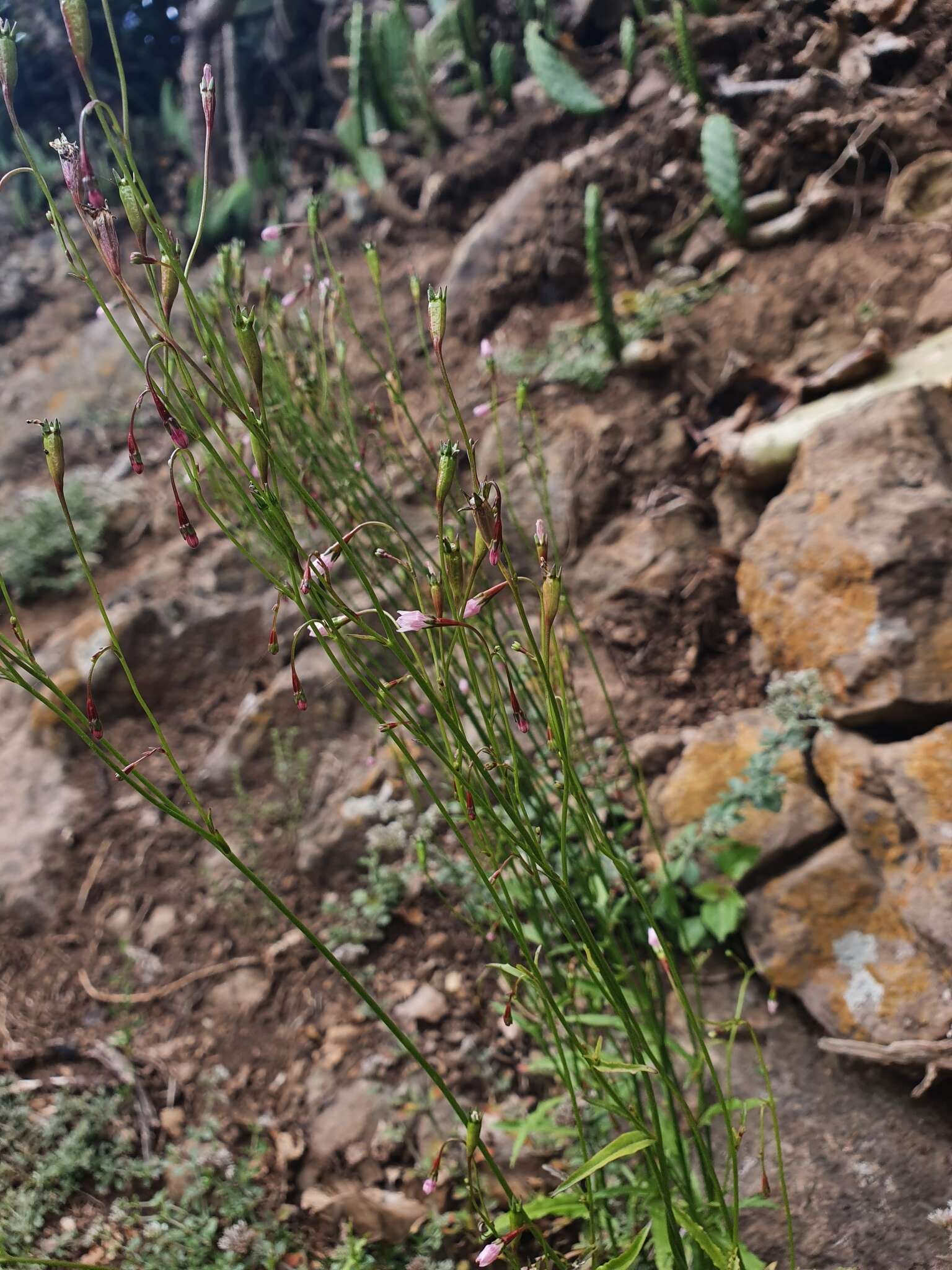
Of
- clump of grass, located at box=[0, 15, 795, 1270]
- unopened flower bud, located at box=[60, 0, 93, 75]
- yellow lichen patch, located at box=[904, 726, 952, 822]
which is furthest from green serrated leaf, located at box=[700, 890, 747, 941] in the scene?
unopened flower bud, located at box=[60, 0, 93, 75]

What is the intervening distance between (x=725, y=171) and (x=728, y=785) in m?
2.25

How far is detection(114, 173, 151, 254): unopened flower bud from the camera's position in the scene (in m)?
0.85

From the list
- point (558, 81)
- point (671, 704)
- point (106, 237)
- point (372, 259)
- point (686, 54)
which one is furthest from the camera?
point (558, 81)

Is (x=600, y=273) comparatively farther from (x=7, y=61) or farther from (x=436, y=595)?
(x=436, y=595)

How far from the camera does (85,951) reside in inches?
94.6

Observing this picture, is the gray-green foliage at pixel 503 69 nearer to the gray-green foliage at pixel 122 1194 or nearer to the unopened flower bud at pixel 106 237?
the unopened flower bud at pixel 106 237

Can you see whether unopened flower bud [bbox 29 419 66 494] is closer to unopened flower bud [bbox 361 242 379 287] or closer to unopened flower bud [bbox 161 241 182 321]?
unopened flower bud [bbox 161 241 182 321]

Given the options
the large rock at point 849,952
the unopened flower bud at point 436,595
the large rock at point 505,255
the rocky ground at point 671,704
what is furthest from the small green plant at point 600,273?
the unopened flower bud at point 436,595

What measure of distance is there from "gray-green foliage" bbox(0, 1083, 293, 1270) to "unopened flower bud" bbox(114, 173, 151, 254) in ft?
5.63

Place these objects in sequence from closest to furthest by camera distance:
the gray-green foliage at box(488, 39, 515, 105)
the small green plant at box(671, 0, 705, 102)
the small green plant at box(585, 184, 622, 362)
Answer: the small green plant at box(585, 184, 622, 362) < the small green plant at box(671, 0, 705, 102) < the gray-green foliage at box(488, 39, 515, 105)

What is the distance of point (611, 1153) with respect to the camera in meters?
0.90

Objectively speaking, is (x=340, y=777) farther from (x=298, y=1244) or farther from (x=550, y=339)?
(x=550, y=339)

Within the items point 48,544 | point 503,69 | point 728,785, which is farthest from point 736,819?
point 503,69

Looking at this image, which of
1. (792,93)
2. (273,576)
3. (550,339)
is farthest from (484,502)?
(792,93)
